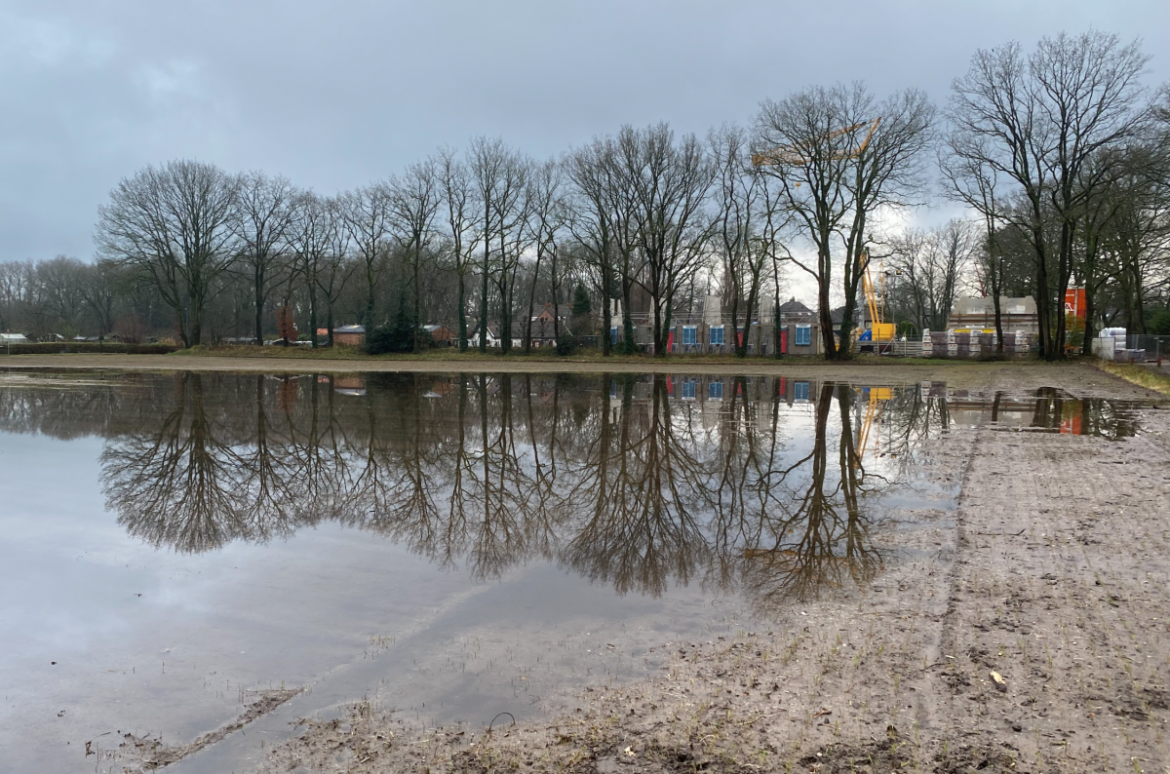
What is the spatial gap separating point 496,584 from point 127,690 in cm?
232

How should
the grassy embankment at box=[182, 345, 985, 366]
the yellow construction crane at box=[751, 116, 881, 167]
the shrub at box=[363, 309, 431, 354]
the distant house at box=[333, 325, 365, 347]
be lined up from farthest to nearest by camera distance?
the distant house at box=[333, 325, 365, 347] < the shrub at box=[363, 309, 431, 354] < the grassy embankment at box=[182, 345, 985, 366] < the yellow construction crane at box=[751, 116, 881, 167]

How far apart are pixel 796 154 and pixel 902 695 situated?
4096 cm

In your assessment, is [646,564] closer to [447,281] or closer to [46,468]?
[46,468]

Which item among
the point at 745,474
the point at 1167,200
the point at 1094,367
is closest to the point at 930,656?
the point at 745,474

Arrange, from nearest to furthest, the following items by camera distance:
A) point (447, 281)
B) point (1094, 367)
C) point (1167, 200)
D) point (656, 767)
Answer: point (656, 767), point (1167, 200), point (1094, 367), point (447, 281)

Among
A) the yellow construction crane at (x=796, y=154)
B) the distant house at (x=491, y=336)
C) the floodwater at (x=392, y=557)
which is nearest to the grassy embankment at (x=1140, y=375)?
the floodwater at (x=392, y=557)

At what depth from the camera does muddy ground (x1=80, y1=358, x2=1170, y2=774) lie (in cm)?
325

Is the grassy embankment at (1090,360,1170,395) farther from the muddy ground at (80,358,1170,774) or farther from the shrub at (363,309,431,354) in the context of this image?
the shrub at (363,309,431,354)

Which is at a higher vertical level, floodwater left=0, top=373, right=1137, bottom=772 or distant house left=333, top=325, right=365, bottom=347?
distant house left=333, top=325, right=365, bottom=347

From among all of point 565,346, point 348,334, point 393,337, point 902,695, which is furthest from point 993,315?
point 348,334

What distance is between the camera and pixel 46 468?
10.2m

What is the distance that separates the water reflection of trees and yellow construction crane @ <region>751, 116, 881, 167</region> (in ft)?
84.4

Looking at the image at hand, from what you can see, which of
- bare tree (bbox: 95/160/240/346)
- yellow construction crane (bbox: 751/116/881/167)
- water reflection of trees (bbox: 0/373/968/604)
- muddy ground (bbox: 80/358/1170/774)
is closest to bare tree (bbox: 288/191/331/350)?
bare tree (bbox: 95/160/240/346)

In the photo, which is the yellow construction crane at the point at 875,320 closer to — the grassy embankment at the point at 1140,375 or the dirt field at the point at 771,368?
the dirt field at the point at 771,368
